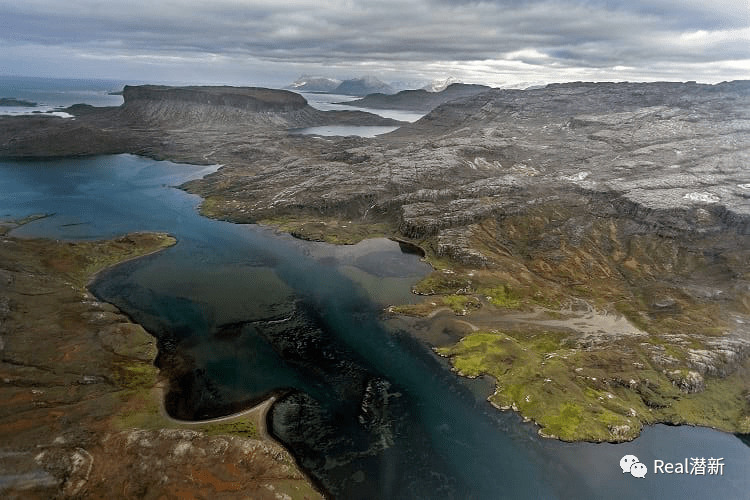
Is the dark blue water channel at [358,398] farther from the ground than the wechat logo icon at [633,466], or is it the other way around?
the dark blue water channel at [358,398]

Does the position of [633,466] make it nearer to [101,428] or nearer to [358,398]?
[358,398]

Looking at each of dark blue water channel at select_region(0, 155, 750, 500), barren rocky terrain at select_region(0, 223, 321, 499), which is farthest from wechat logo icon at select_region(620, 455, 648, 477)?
barren rocky terrain at select_region(0, 223, 321, 499)

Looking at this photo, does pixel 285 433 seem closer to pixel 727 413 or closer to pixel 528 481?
pixel 528 481

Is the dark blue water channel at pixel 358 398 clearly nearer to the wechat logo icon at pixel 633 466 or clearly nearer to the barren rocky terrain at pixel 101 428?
the wechat logo icon at pixel 633 466

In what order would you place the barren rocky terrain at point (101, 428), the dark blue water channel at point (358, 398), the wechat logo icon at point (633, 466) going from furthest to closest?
the wechat logo icon at point (633, 466), the dark blue water channel at point (358, 398), the barren rocky terrain at point (101, 428)

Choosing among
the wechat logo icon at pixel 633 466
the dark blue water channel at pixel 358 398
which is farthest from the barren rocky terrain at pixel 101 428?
the wechat logo icon at pixel 633 466

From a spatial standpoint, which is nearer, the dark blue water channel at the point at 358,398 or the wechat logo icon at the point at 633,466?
the dark blue water channel at the point at 358,398

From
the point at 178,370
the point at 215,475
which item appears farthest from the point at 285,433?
the point at 178,370

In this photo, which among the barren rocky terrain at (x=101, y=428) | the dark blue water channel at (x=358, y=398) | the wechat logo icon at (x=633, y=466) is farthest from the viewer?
the wechat logo icon at (x=633, y=466)
